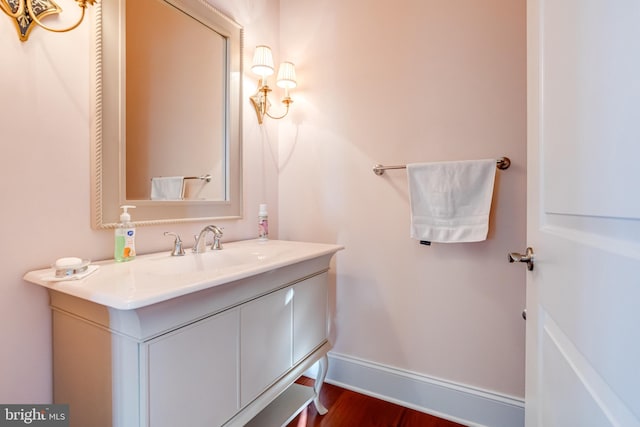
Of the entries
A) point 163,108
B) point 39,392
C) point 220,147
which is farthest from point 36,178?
point 220,147

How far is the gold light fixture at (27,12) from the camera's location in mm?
822

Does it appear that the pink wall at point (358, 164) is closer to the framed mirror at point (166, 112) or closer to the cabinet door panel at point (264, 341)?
the framed mirror at point (166, 112)

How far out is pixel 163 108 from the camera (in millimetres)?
1256

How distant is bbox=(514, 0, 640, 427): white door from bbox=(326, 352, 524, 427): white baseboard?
0.68m

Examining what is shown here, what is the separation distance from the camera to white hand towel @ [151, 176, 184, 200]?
4.02 feet

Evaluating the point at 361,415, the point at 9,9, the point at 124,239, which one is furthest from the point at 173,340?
the point at 361,415

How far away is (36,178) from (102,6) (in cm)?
61

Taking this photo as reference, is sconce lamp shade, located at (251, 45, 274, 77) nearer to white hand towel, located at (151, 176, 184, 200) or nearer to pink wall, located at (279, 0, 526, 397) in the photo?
pink wall, located at (279, 0, 526, 397)

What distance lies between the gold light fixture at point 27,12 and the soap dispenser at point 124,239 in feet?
1.85

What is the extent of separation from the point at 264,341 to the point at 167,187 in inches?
30.0

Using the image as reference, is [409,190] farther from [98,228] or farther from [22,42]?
[22,42]

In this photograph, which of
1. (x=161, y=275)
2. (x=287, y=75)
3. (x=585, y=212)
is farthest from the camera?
(x=287, y=75)

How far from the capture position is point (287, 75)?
1704mm

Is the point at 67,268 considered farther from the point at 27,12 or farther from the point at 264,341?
the point at 27,12
